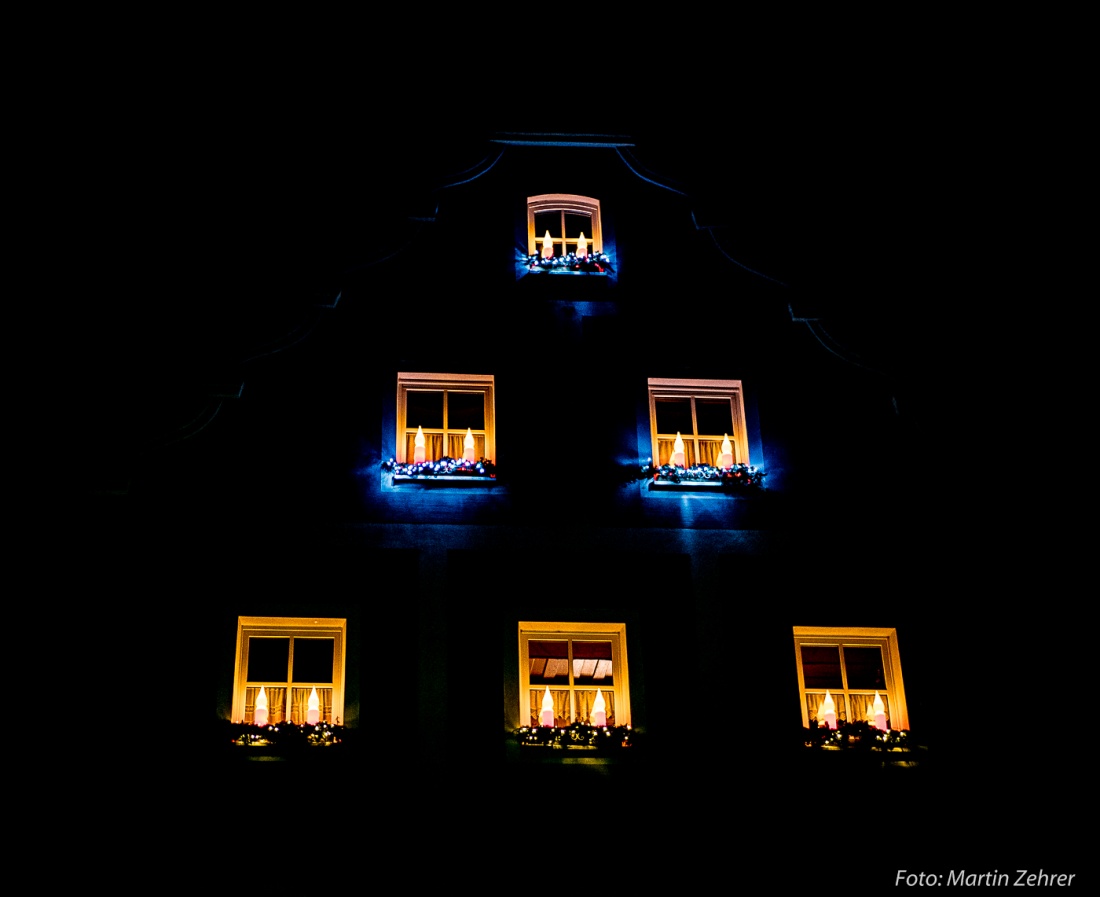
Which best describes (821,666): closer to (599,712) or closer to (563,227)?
(599,712)

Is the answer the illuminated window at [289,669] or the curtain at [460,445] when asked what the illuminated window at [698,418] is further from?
the illuminated window at [289,669]

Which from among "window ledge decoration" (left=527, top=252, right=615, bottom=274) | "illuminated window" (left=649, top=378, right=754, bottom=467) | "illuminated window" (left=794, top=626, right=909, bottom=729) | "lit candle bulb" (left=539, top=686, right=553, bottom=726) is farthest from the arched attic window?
"lit candle bulb" (left=539, top=686, right=553, bottom=726)

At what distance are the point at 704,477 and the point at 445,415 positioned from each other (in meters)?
3.58

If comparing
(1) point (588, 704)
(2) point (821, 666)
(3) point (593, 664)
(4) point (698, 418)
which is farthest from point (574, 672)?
(4) point (698, 418)

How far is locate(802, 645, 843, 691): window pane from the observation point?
14.9 meters

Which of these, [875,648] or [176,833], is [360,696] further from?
[875,648]

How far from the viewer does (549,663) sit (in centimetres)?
1465

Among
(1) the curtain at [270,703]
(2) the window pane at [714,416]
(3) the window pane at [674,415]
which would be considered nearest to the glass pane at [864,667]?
(2) the window pane at [714,416]

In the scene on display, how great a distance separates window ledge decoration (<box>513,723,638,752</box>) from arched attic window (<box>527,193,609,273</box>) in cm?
661

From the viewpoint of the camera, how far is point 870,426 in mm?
15969

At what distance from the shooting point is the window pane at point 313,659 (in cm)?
1424

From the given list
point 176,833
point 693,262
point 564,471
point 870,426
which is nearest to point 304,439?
point 564,471

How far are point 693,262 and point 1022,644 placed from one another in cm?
680

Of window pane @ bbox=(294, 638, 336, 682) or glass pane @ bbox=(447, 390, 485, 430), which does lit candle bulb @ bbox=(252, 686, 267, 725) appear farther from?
glass pane @ bbox=(447, 390, 485, 430)
